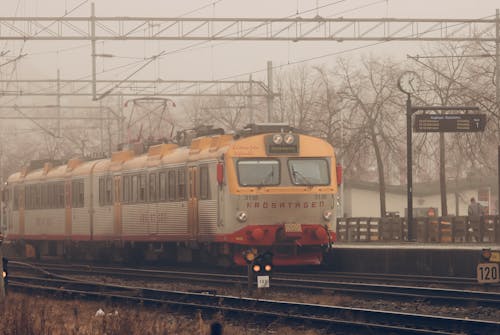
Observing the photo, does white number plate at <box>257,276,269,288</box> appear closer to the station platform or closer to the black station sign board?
the station platform

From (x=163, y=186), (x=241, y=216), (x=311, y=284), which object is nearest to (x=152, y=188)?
(x=163, y=186)

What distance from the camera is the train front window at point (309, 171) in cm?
2428

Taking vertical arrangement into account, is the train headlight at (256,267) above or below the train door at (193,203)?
below

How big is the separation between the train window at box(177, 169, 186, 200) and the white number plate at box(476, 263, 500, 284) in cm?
1087

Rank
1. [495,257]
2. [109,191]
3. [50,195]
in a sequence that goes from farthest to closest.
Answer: [50,195], [109,191], [495,257]

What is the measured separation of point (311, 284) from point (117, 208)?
9.78 metres

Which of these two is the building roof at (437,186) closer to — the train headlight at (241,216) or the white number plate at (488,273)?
the train headlight at (241,216)

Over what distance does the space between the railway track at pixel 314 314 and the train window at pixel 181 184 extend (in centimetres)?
558

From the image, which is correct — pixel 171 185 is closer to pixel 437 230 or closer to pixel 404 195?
pixel 437 230

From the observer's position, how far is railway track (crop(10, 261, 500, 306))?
696 inches

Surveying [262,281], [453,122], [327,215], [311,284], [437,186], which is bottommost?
[311,284]

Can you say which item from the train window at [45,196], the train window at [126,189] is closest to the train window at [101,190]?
the train window at [126,189]

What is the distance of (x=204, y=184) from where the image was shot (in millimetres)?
24969

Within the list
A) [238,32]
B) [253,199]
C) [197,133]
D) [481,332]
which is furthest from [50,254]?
[481,332]
